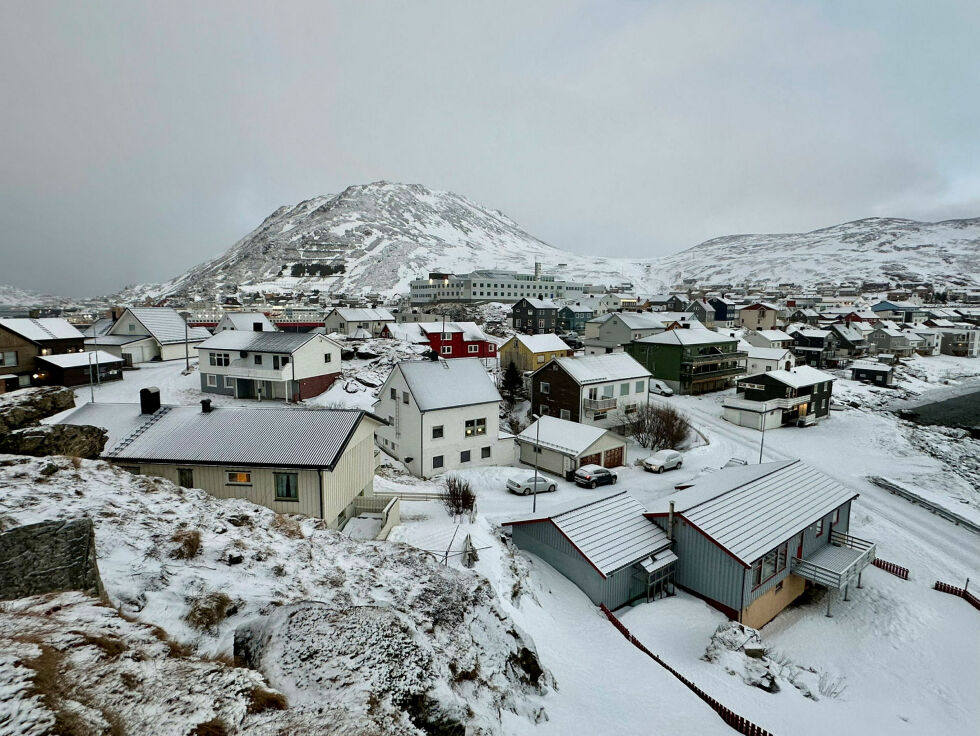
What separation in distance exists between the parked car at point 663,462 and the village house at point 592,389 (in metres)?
9.65

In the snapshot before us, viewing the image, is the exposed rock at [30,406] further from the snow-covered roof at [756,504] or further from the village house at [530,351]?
the village house at [530,351]

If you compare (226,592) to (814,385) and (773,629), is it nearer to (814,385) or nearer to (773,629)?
(773,629)

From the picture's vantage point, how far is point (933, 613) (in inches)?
803

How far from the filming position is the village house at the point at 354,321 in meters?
81.5

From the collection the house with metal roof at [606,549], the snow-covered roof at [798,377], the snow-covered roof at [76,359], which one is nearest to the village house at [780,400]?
the snow-covered roof at [798,377]

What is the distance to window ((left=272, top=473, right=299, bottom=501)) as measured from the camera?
19047 millimetres

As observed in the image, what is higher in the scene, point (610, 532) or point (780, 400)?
point (610, 532)

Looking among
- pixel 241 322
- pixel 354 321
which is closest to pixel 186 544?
pixel 241 322

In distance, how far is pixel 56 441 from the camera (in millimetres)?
18766

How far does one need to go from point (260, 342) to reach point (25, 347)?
64.6ft

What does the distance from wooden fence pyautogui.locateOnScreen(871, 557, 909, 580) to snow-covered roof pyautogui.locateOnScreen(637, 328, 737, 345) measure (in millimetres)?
36002

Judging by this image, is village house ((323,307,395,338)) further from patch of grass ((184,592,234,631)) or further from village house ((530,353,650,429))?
patch of grass ((184,592,234,631))

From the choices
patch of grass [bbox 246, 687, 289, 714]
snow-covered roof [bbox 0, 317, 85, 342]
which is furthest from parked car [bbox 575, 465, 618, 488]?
snow-covered roof [bbox 0, 317, 85, 342]

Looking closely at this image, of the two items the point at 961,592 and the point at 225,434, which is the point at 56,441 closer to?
the point at 225,434
